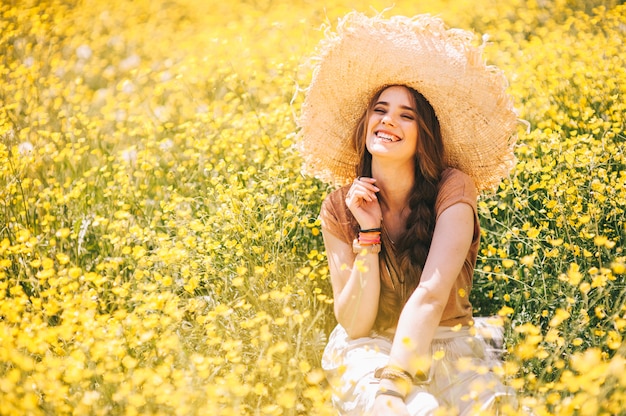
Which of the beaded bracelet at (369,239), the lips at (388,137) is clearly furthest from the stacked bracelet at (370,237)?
the lips at (388,137)

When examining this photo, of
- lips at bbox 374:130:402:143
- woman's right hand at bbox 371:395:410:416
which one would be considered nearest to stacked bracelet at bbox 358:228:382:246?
lips at bbox 374:130:402:143

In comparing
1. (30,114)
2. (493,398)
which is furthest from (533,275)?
(30,114)

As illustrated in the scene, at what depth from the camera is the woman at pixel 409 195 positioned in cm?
260

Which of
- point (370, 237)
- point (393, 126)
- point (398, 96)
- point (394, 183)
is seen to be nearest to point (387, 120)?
point (393, 126)

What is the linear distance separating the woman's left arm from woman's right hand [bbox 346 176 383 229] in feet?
0.86

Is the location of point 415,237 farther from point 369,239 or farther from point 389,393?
point 389,393

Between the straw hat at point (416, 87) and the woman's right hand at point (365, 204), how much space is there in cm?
45

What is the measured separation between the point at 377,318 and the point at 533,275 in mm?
945

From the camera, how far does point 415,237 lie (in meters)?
2.82

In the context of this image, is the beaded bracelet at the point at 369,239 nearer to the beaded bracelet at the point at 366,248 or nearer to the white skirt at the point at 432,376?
the beaded bracelet at the point at 366,248

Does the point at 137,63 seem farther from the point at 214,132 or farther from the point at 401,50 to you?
the point at 401,50

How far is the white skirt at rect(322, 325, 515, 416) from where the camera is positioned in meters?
2.36

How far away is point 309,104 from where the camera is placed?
3.24 m

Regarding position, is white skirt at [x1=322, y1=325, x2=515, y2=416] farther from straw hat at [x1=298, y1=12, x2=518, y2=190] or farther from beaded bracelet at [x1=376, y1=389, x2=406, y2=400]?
straw hat at [x1=298, y1=12, x2=518, y2=190]
